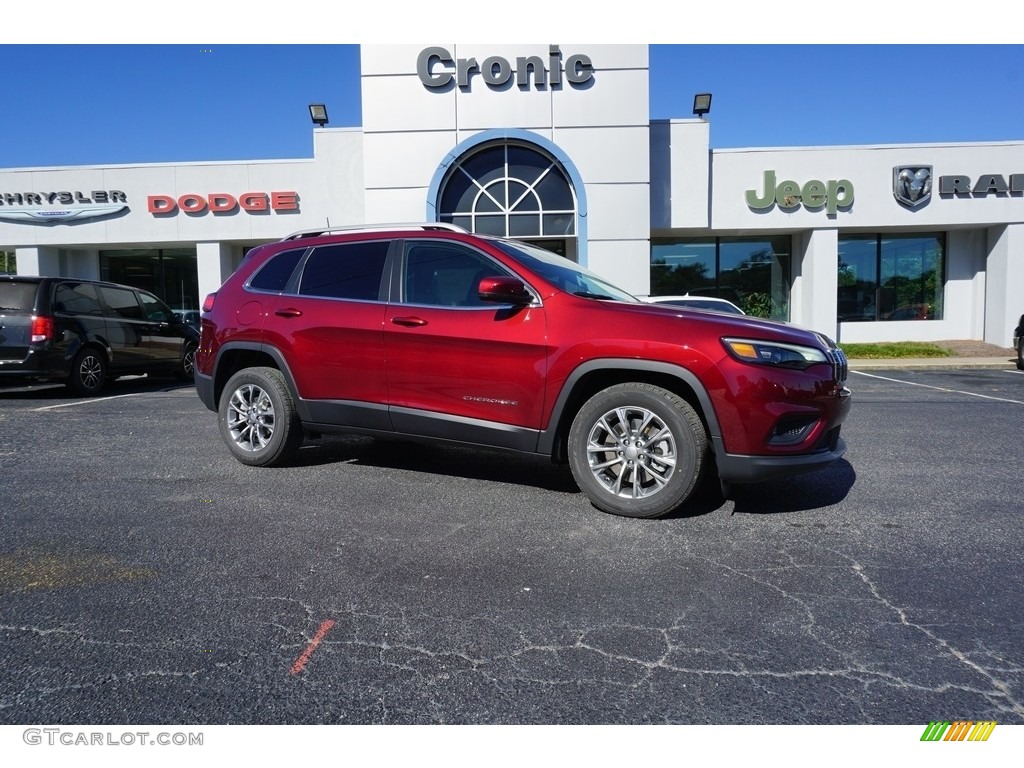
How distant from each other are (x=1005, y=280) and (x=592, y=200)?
12.0 m

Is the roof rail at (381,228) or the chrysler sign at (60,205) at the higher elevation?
the chrysler sign at (60,205)

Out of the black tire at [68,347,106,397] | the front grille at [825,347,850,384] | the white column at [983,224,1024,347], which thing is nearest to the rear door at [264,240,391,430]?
the front grille at [825,347,850,384]

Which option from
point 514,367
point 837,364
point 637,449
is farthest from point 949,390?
point 514,367

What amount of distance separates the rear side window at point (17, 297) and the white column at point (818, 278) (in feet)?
58.1

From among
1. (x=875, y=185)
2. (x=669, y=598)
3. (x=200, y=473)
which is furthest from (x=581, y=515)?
(x=875, y=185)

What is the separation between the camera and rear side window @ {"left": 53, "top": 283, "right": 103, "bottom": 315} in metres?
9.97

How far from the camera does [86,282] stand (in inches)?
420

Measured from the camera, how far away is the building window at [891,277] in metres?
20.8

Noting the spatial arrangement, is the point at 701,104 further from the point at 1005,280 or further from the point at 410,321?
the point at 410,321

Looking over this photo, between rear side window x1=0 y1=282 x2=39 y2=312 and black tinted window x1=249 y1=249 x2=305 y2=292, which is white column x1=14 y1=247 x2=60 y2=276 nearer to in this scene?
rear side window x1=0 y1=282 x2=39 y2=312

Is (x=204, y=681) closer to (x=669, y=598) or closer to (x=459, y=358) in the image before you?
(x=669, y=598)

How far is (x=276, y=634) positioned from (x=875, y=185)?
2086 cm

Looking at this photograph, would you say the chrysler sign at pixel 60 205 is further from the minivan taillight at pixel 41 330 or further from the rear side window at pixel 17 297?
the minivan taillight at pixel 41 330

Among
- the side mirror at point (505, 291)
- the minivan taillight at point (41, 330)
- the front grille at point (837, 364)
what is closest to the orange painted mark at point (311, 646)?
the side mirror at point (505, 291)
